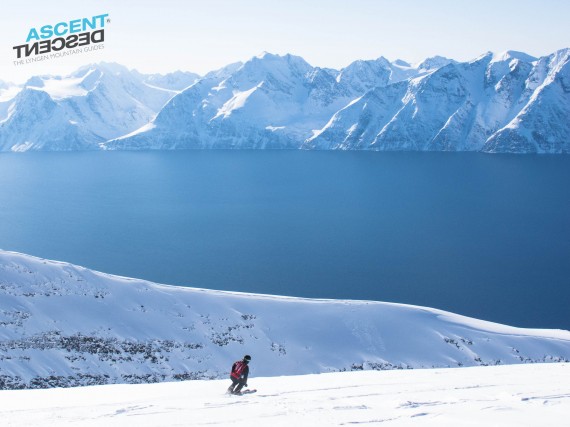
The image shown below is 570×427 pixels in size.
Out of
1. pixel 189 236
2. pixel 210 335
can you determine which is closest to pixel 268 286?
pixel 210 335

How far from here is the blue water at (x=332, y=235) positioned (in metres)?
60.9

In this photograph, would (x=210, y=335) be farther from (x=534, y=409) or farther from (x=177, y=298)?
(x=534, y=409)

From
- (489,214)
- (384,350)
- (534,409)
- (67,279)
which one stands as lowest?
(384,350)

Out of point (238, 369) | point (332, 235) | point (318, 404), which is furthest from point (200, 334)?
point (332, 235)

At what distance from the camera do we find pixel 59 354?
28.6 metres

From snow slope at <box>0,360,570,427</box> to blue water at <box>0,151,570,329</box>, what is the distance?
129 feet

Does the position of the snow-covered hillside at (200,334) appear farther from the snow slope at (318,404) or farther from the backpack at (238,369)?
the backpack at (238,369)

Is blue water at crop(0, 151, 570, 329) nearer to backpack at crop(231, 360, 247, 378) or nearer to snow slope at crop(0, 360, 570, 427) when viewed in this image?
snow slope at crop(0, 360, 570, 427)

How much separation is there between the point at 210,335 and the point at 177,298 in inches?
241

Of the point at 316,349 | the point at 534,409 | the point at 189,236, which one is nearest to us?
the point at 534,409

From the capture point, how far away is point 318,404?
47.0 feet

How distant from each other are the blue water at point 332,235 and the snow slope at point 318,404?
129 ft

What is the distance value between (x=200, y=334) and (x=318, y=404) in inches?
895

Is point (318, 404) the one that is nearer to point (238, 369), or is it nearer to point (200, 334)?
point (238, 369)
